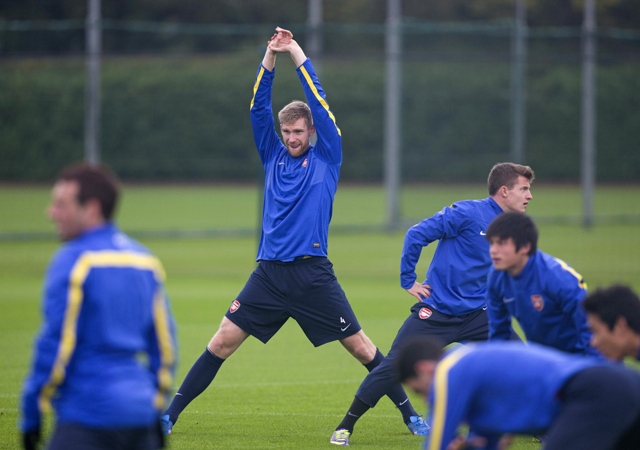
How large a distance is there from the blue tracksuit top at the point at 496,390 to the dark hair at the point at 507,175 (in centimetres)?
298

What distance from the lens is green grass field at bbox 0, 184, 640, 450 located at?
8227 mm

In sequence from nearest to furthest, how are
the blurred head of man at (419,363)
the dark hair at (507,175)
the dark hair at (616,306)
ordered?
the blurred head of man at (419,363)
the dark hair at (616,306)
the dark hair at (507,175)

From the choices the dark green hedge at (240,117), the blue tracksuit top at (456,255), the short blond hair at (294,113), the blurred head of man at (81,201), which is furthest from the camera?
the dark green hedge at (240,117)

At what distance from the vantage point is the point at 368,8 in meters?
43.4

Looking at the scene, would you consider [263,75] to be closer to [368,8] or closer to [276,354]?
[276,354]

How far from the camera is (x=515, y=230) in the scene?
18.0 feet

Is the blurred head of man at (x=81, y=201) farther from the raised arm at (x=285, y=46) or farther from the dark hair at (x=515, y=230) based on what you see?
the raised arm at (x=285, y=46)

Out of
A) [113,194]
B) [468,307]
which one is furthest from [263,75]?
[113,194]

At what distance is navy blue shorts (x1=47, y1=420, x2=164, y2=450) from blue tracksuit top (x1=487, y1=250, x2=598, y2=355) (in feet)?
7.06

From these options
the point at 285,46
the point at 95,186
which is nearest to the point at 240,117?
the point at 285,46

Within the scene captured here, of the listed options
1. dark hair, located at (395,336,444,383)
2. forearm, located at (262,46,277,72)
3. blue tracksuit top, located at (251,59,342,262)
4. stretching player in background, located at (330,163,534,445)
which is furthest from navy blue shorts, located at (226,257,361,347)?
dark hair, located at (395,336,444,383)

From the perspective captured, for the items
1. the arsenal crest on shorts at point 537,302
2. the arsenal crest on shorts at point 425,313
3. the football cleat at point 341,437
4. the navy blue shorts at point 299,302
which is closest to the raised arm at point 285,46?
the navy blue shorts at point 299,302

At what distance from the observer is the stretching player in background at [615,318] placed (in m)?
4.85

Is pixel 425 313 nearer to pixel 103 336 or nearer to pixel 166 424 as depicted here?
pixel 166 424
